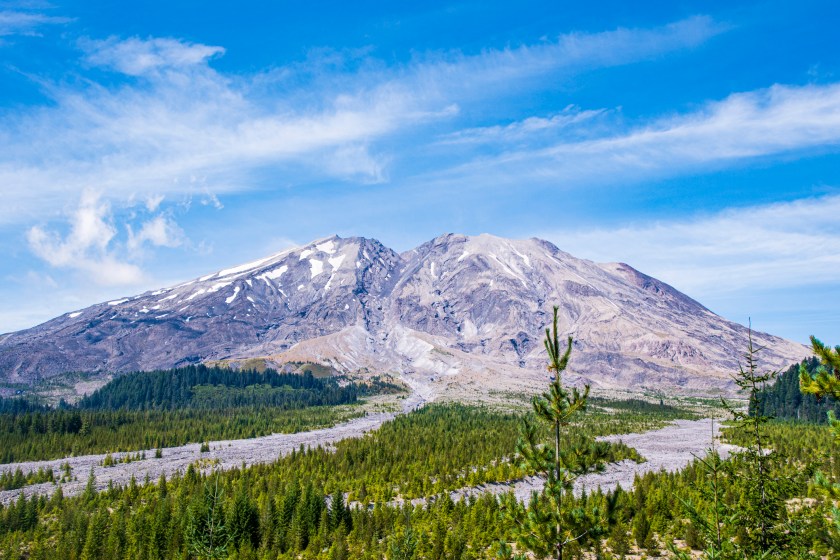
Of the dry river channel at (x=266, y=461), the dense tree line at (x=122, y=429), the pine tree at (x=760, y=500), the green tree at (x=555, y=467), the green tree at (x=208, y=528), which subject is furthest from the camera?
the dense tree line at (x=122, y=429)

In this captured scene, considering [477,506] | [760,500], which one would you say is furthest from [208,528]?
[760,500]

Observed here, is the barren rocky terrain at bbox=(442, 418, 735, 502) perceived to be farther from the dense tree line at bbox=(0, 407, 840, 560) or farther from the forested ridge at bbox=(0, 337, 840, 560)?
the dense tree line at bbox=(0, 407, 840, 560)

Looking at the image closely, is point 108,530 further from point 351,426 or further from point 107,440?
point 351,426

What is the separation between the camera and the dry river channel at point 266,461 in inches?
2657

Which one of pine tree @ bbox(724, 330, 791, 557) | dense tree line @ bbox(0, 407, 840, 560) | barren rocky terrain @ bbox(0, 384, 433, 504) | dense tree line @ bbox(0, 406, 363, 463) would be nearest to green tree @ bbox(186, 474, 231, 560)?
dense tree line @ bbox(0, 407, 840, 560)

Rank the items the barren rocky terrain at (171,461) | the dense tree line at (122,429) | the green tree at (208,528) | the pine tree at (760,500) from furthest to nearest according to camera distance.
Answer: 1. the dense tree line at (122,429)
2. the barren rocky terrain at (171,461)
3. the green tree at (208,528)
4. the pine tree at (760,500)

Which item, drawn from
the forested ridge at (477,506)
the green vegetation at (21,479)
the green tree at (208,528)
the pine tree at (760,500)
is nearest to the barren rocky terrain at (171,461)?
the green vegetation at (21,479)

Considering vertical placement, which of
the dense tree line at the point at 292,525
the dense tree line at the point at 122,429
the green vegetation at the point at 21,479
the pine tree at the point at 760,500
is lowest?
the dense tree line at the point at 122,429

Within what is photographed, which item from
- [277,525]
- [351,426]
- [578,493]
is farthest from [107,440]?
[578,493]

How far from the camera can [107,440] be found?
108 metres

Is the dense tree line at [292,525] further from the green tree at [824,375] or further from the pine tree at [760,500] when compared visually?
the green tree at [824,375]

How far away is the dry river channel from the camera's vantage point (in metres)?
67.5

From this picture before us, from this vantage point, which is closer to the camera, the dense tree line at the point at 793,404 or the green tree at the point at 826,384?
the green tree at the point at 826,384

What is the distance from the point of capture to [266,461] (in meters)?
87.2
